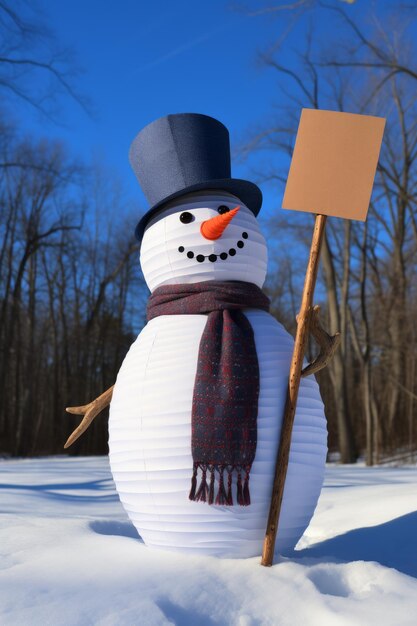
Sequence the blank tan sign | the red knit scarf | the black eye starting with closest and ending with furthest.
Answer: the red knit scarf → the blank tan sign → the black eye

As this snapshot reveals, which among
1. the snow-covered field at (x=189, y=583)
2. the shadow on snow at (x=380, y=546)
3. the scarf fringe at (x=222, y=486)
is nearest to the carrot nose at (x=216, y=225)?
the scarf fringe at (x=222, y=486)

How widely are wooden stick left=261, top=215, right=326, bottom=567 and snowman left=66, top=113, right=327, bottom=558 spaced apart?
4 centimetres

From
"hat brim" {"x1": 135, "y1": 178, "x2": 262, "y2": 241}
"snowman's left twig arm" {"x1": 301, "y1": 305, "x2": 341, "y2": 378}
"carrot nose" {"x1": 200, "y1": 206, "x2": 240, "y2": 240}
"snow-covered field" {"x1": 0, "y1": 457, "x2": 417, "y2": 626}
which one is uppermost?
"hat brim" {"x1": 135, "y1": 178, "x2": 262, "y2": 241}

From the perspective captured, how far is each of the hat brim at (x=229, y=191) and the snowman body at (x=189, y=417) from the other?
48 mm

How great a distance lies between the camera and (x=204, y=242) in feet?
7.96

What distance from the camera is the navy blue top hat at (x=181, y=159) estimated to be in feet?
8.39

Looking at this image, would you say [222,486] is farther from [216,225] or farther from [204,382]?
[216,225]

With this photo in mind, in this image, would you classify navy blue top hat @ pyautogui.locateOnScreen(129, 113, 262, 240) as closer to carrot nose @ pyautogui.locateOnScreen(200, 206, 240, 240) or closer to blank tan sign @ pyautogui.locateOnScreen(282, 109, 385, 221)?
carrot nose @ pyautogui.locateOnScreen(200, 206, 240, 240)

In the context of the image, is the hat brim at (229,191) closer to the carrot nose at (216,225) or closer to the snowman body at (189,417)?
the snowman body at (189,417)

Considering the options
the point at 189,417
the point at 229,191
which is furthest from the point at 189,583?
the point at 229,191

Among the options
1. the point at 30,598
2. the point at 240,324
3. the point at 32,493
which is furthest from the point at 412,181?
the point at 30,598

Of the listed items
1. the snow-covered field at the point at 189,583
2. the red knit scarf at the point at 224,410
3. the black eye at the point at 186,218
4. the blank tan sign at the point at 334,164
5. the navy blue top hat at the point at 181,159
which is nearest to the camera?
the snow-covered field at the point at 189,583

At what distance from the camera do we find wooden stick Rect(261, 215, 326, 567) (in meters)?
2.15

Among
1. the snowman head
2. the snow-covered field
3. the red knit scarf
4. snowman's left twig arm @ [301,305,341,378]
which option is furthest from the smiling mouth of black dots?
the snow-covered field
